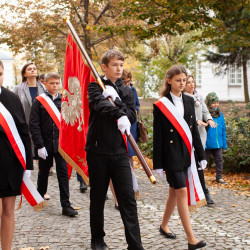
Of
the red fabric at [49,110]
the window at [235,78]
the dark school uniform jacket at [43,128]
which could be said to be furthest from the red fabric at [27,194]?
the window at [235,78]

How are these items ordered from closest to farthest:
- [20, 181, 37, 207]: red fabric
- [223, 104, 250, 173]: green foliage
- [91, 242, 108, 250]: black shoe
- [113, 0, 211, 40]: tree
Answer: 1. [20, 181, 37, 207]: red fabric
2. [91, 242, 108, 250]: black shoe
3. [223, 104, 250, 173]: green foliage
4. [113, 0, 211, 40]: tree

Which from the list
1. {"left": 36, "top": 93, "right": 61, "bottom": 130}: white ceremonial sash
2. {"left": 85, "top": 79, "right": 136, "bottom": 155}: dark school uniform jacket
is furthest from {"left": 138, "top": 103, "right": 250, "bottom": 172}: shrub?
{"left": 85, "top": 79, "right": 136, "bottom": 155}: dark school uniform jacket

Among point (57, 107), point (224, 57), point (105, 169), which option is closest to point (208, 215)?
point (105, 169)

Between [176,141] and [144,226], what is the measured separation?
1370mm

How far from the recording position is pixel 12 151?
370 cm

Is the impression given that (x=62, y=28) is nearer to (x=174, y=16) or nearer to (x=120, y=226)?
(x=174, y=16)

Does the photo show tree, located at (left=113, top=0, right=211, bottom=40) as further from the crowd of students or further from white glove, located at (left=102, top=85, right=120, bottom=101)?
white glove, located at (left=102, top=85, right=120, bottom=101)

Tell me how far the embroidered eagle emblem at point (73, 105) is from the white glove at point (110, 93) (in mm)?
751

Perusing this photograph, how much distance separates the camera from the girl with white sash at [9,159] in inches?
143

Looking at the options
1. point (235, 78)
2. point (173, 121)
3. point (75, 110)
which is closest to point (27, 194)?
point (75, 110)

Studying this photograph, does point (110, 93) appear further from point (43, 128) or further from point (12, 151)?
point (43, 128)

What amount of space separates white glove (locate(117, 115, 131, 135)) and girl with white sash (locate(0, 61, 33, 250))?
0.85 m

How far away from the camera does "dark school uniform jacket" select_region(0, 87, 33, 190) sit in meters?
3.62

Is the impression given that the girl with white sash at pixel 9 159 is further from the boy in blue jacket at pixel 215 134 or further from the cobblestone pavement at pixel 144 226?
the boy in blue jacket at pixel 215 134
